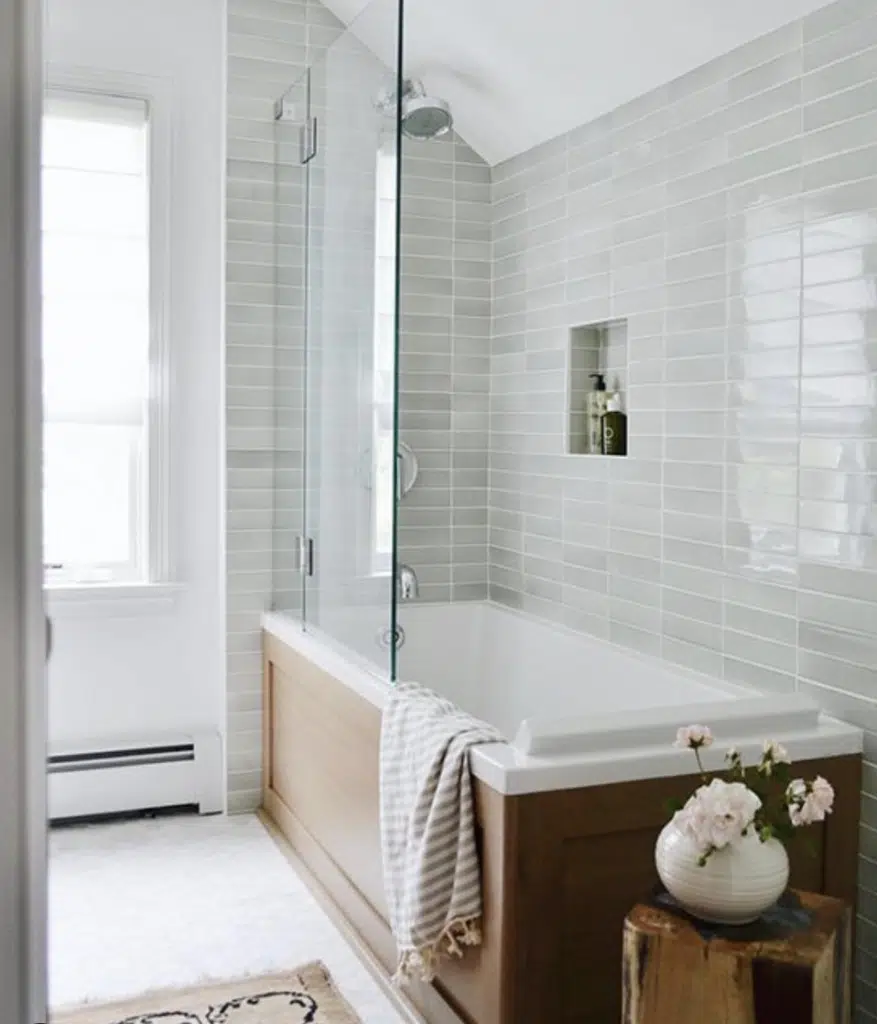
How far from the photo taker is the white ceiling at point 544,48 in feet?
9.23

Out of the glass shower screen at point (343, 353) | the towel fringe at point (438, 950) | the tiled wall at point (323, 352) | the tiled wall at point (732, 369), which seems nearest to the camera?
the towel fringe at point (438, 950)

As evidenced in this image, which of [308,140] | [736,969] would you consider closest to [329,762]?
[736,969]

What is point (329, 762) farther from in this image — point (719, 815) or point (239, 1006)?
point (719, 815)

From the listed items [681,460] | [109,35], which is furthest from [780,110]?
[109,35]

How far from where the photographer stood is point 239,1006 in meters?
2.65

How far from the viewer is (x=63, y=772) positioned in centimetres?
382

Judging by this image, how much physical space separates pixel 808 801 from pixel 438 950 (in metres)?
0.83

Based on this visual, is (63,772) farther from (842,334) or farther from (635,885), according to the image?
(842,334)

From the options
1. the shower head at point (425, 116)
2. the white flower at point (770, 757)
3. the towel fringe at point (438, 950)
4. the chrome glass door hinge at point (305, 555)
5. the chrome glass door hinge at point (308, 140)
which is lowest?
the towel fringe at point (438, 950)

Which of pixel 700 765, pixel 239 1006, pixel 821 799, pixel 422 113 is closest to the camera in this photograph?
pixel 821 799

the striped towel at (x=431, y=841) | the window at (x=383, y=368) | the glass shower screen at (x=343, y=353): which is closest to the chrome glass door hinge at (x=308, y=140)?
the glass shower screen at (x=343, y=353)

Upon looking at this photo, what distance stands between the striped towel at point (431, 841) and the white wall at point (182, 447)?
164 centimetres

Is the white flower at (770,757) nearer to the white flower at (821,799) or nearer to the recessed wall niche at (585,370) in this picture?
the white flower at (821,799)

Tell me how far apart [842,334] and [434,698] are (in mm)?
1168
